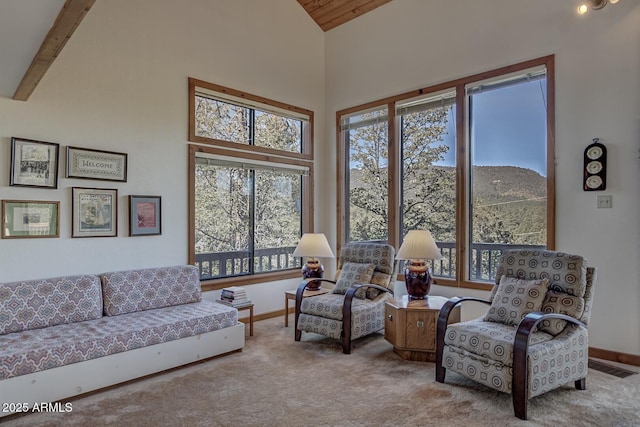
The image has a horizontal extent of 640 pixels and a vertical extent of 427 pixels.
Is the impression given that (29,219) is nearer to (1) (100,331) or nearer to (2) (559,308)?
(1) (100,331)

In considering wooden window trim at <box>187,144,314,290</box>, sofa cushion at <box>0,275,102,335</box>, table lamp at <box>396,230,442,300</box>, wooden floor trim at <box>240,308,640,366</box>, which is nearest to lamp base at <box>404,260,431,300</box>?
table lamp at <box>396,230,442,300</box>

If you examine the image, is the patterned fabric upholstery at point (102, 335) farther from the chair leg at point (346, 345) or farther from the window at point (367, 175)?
the window at point (367, 175)

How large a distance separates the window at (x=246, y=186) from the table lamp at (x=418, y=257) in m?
2.06

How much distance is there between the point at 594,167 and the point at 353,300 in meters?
2.60

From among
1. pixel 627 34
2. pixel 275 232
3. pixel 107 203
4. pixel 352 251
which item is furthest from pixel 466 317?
pixel 107 203

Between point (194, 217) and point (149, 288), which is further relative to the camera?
point (194, 217)

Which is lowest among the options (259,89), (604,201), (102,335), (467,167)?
(102,335)

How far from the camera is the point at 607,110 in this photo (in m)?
3.53

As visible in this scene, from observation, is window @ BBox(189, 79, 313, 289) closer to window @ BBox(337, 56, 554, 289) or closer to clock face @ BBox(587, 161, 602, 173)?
window @ BBox(337, 56, 554, 289)

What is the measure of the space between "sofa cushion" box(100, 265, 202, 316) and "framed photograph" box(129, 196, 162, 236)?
429 mm

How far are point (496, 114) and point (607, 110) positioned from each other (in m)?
1.00

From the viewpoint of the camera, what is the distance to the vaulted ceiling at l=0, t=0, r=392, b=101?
1.86 meters

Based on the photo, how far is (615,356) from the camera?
3447mm

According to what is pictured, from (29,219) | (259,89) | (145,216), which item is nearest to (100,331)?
(29,219)
